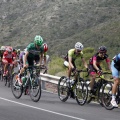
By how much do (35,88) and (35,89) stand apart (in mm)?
31

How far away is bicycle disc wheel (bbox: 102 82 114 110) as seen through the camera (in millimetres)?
12654

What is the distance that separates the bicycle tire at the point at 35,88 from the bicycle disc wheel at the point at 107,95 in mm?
1949

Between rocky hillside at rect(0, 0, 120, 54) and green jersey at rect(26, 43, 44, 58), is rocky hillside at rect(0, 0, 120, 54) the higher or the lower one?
the higher one

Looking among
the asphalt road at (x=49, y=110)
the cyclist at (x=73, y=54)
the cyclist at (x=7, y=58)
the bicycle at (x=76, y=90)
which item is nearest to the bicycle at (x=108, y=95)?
the asphalt road at (x=49, y=110)

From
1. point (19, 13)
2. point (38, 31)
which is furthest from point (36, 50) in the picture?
point (19, 13)

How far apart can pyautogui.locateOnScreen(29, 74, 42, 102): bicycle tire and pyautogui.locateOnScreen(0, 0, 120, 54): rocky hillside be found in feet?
111

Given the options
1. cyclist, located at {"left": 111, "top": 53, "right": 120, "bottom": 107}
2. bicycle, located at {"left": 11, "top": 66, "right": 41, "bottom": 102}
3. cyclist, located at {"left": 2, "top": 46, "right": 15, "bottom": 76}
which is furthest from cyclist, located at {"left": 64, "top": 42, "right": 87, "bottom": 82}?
cyclist, located at {"left": 2, "top": 46, "right": 15, "bottom": 76}

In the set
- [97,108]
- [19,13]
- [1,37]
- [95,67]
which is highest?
[19,13]

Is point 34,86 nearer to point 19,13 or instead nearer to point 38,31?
point 38,31

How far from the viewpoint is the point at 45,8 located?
62281mm

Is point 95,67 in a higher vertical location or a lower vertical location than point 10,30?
lower

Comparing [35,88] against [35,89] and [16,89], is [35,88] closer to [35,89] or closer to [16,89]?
[35,89]

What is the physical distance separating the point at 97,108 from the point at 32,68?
8.49ft

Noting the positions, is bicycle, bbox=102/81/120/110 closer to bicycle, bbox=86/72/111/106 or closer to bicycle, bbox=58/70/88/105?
bicycle, bbox=86/72/111/106
